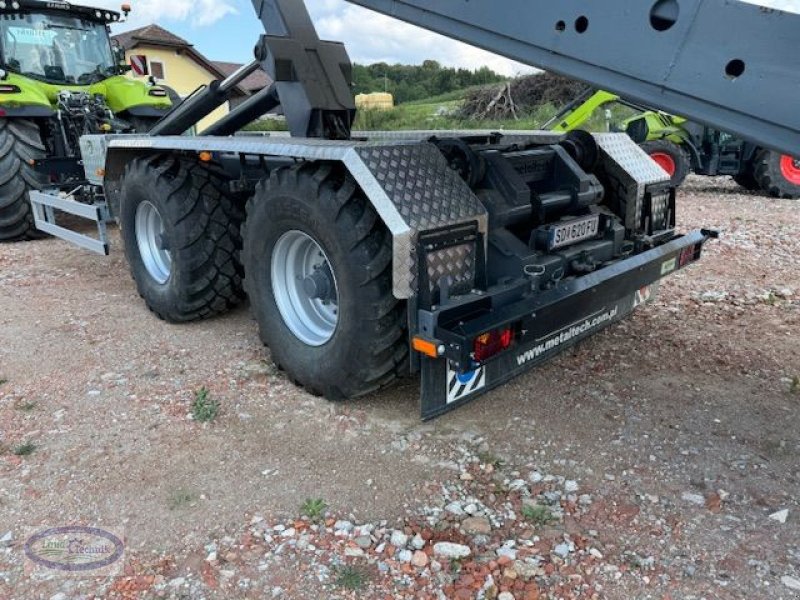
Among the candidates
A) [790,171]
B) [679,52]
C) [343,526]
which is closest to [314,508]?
[343,526]

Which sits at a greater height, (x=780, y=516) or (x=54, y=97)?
(x=54, y=97)

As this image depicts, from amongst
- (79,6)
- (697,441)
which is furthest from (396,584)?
(79,6)

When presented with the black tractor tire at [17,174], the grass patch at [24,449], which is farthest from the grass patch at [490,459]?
the black tractor tire at [17,174]

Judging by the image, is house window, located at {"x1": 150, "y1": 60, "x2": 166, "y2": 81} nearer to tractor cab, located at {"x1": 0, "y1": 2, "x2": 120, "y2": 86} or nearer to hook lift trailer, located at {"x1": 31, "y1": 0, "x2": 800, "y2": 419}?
tractor cab, located at {"x1": 0, "y1": 2, "x2": 120, "y2": 86}

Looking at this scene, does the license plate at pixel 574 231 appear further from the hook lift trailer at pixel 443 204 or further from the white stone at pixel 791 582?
the white stone at pixel 791 582

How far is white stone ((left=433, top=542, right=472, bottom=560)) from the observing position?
2402mm

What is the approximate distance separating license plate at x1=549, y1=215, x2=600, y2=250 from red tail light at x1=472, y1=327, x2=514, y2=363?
830 millimetres

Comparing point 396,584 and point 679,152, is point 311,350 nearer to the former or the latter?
point 396,584

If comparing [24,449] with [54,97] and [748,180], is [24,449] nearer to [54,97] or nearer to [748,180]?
[54,97]

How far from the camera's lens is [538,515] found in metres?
2.62

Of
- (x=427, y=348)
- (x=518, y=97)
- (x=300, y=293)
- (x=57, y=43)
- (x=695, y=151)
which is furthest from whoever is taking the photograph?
(x=518, y=97)

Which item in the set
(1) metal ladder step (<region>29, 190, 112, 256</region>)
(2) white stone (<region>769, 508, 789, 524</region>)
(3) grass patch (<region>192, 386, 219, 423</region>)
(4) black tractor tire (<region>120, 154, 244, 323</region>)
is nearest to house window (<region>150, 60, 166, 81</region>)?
(1) metal ladder step (<region>29, 190, 112, 256</region>)

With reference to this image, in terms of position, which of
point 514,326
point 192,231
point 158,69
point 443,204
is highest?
point 158,69

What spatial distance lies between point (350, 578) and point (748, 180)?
1074 centimetres
